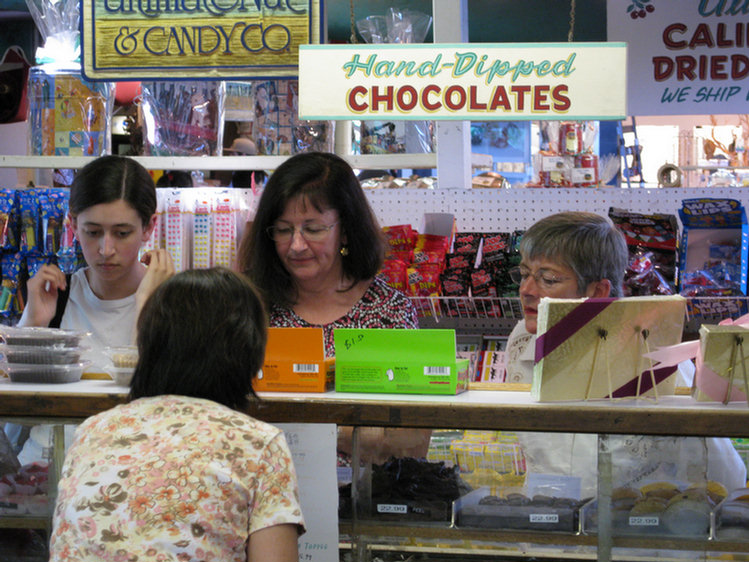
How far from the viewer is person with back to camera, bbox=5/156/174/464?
2.64 m

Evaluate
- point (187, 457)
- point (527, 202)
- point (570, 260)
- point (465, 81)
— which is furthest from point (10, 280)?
point (187, 457)

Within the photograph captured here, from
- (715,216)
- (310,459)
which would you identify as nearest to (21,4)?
(715,216)

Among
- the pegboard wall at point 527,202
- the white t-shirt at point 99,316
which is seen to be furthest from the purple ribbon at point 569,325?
the pegboard wall at point 527,202

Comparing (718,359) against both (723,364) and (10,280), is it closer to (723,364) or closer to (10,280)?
(723,364)

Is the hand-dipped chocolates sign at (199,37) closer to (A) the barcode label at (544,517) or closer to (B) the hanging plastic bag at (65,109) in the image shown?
(B) the hanging plastic bag at (65,109)

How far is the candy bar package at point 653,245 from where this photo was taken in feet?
12.0

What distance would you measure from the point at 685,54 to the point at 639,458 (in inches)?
170

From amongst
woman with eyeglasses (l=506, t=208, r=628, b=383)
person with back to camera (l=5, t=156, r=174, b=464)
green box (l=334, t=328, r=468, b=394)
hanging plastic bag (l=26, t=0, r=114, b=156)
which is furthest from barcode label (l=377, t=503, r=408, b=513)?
hanging plastic bag (l=26, t=0, r=114, b=156)

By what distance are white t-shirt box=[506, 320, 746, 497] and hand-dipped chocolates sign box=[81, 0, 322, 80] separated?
198cm

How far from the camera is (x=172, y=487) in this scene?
1.39 meters

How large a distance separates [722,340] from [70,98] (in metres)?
2.86

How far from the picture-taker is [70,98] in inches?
141

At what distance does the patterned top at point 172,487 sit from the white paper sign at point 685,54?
4540mm

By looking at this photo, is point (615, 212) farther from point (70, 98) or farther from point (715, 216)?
point (70, 98)
